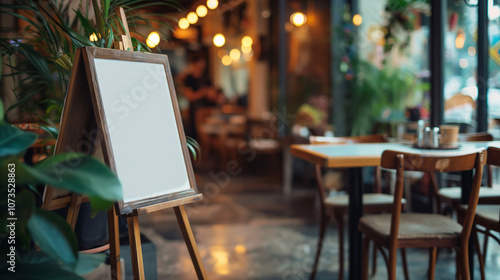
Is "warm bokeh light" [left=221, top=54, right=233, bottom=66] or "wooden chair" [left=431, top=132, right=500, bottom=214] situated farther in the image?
"warm bokeh light" [left=221, top=54, right=233, bottom=66]

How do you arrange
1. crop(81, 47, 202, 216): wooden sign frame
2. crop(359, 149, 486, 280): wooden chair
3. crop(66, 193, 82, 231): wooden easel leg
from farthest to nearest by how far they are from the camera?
crop(359, 149, 486, 280): wooden chair, crop(66, 193, 82, 231): wooden easel leg, crop(81, 47, 202, 216): wooden sign frame

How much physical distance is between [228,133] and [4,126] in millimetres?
6935

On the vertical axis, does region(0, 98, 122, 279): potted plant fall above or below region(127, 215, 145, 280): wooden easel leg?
above

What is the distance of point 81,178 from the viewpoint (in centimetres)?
93

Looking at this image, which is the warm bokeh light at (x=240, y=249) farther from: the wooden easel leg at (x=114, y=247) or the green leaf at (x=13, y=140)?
the green leaf at (x=13, y=140)

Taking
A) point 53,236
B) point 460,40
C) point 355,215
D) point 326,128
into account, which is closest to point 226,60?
point 326,128

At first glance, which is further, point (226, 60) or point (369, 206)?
point (226, 60)

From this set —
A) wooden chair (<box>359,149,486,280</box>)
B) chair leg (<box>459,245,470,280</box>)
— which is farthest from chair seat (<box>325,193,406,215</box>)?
chair leg (<box>459,245,470,280</box>)

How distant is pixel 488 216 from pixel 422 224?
0.37 meters

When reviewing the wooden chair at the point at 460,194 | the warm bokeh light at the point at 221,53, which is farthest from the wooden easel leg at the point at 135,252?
the warm bokeh light at the point at 221,53

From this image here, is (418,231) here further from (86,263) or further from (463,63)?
(463,63)

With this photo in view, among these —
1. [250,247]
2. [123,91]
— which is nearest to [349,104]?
[250,247]

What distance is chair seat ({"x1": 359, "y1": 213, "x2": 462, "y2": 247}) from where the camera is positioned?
197 centimetres

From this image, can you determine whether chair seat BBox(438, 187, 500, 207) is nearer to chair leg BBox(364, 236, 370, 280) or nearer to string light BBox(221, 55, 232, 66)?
chair leg BBox(364, 236, 370, 280)
